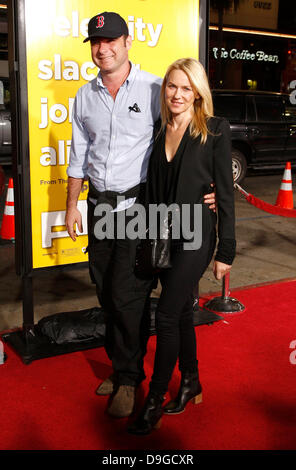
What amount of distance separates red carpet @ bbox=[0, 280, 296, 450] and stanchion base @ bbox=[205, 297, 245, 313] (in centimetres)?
24

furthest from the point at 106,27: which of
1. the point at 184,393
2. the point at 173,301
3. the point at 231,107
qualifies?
the point at 231,107

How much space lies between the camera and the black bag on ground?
3.96 meters

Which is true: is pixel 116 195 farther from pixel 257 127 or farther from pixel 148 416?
pixel 257 127

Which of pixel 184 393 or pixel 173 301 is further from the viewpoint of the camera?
pixel 184 393

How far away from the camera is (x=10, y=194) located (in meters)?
6.29

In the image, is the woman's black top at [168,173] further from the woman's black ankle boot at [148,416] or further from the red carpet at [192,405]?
the red carpet at [192,405]

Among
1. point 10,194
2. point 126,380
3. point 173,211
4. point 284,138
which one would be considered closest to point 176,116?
point 173,211

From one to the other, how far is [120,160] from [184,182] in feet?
1.52

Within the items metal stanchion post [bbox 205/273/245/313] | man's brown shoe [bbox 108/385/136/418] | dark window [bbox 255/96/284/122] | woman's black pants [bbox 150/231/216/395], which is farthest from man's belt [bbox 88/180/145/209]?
dark window [bbox 255/96/284/122]

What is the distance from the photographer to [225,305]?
183 inches

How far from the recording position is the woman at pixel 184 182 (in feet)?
9.14

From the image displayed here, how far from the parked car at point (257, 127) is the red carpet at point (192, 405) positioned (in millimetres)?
7325

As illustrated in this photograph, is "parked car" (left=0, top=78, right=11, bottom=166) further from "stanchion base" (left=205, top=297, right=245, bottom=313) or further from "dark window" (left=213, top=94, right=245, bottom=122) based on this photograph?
"stanchion base" (left=205, top=297, right=245, bottom=313)

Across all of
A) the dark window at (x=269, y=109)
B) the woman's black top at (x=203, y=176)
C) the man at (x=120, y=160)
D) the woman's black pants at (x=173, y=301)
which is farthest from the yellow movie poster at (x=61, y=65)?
the dark window at (x=269, y=109)
